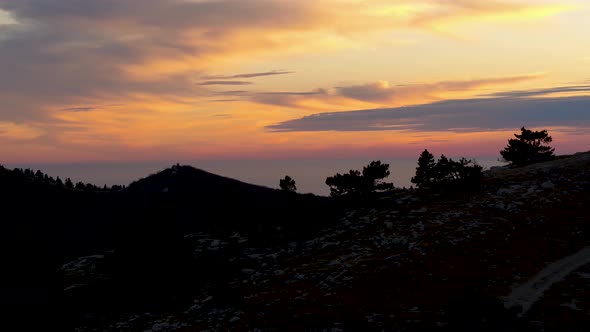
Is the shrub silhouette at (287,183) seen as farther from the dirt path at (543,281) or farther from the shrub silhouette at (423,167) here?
the dirt path at (543,281)

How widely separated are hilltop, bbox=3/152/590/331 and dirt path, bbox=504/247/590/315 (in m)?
0.09

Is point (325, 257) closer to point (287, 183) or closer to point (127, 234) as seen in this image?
point (127, 234)

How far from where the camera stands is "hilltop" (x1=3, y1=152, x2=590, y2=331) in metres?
24.4

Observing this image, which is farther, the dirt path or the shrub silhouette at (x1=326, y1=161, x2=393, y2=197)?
the shrub silhouette at (x1=326, y1=161, x2=393, y2=197)

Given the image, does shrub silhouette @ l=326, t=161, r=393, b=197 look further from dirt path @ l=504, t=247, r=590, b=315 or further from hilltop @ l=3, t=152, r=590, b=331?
dirt path @ l=504, t=247, r=590, b=315

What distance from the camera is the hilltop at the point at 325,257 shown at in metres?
24.4

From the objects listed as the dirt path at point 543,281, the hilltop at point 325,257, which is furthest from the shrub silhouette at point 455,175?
the dirt path at point 543,281

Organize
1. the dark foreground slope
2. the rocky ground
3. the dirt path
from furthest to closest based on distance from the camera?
the dark foreground slope
the dirt path
the rocky ground

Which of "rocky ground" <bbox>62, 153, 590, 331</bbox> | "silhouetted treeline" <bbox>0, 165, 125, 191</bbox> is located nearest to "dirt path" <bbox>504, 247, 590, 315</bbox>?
"rocky ground" <bbox>62, 153, 590, 331</bbox>

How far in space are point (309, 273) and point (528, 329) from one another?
12.7 metres

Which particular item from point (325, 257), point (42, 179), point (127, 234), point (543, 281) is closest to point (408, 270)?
point (325, 257)

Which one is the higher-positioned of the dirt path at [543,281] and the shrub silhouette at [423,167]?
the shrub silhouette at [423,167]

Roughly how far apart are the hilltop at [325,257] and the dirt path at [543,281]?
0.09 meters

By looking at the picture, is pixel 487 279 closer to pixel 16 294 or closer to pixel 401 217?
pixel 401 217
